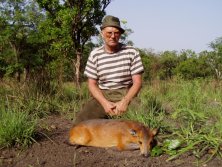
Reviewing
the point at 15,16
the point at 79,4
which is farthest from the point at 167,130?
the point at 15,16

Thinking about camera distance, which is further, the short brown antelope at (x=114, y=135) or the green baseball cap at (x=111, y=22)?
the green baseball cap at (x=111, y=22)

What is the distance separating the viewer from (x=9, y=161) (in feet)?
14.7

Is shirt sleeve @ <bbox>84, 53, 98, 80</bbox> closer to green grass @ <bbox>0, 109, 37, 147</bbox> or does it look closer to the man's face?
the man's face

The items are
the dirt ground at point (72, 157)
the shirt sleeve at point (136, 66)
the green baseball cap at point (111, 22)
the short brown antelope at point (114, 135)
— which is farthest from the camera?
the shirt sleeve at point (136, 66)

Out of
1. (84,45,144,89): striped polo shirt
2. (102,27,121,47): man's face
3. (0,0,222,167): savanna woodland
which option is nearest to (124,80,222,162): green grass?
(0,0,222,167): savanna woodland

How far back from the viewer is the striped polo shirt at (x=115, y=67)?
5.42 meters

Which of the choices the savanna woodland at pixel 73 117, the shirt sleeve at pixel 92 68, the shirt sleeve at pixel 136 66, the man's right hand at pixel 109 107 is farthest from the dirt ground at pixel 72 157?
the shirt sleeve at pixel 136 66

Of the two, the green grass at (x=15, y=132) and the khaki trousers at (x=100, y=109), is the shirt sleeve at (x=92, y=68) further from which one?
the green grass at (x=15, y=132)

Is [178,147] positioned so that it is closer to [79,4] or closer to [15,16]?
[79,4]

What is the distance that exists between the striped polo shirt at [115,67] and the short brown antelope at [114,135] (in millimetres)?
1029

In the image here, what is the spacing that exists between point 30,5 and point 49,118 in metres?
34.9

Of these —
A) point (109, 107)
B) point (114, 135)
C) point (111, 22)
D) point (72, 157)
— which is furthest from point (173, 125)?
point (111, 22)

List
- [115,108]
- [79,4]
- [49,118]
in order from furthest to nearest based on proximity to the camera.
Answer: [79,4] < [49,118] < [115,108]

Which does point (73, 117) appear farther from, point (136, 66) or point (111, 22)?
point (111, 22)
